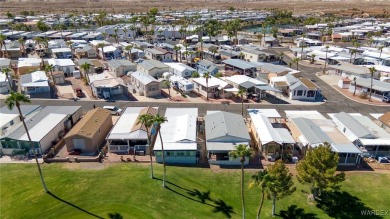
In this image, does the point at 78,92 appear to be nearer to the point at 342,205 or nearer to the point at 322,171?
the point at 322,171

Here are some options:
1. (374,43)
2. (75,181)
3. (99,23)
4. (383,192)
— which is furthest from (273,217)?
(99,23)

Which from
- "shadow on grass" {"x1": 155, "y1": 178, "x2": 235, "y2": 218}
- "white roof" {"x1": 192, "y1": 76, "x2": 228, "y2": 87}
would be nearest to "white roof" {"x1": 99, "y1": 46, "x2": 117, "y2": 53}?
"white roof" {"x1": 192, "y1": 76, "x2": 228, "y2": 87}

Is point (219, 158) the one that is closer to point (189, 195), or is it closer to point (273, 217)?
point (189, 195)

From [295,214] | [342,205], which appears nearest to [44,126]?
[295,214]

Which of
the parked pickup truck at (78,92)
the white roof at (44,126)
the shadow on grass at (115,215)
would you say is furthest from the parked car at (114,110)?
the shadow on grass at (115,215)

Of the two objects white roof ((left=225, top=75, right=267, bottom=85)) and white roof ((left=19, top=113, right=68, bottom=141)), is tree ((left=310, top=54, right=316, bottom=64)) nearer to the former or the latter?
white roof ((left=225, top=75, right=267, bottom=85))

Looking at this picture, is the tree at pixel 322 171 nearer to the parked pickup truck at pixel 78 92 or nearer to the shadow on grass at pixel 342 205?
the shadow on grass at pixel 342 205
